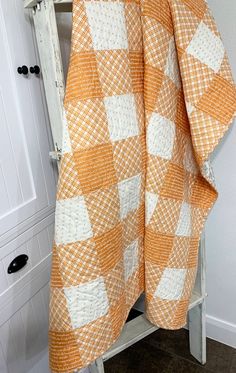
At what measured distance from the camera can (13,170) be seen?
79cm

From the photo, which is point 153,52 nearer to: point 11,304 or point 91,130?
point 91,130

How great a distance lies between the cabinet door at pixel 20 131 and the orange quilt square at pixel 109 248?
28 centimetres

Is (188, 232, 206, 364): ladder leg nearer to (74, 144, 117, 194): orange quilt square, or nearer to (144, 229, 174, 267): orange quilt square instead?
(144, 229, 174, 267): orange quilt square

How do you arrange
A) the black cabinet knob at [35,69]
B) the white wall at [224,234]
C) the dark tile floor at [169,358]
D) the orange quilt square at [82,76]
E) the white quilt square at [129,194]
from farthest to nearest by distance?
the dark tile floor at [169,358], the white wall at [224,234], the black cabinet knob at [35,69], the white quilt square at [129,194], the orange quilt square at [82,76]

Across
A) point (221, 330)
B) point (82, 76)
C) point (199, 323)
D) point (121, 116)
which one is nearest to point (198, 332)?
point (199, 323)

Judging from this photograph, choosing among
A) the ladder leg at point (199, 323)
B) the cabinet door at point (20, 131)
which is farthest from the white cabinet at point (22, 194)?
the ladder leg at point (199, 323)

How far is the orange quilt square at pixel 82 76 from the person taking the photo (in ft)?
1.88

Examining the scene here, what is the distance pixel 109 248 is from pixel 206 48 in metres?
0.53

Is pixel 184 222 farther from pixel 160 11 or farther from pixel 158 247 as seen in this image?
pixel 160 11

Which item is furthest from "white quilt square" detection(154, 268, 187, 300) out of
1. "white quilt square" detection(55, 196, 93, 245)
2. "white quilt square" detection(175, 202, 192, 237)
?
"white quilt square" detection(55, 196, 93, 245)

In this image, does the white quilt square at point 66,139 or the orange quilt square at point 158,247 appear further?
Result: the orange quilt square at point 158,247

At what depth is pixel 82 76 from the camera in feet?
1.89

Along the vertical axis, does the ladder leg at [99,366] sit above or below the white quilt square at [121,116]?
below

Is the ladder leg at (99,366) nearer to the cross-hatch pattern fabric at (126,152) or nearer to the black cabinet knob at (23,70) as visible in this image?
the cross-hatch pattern fabric at (126,152)
